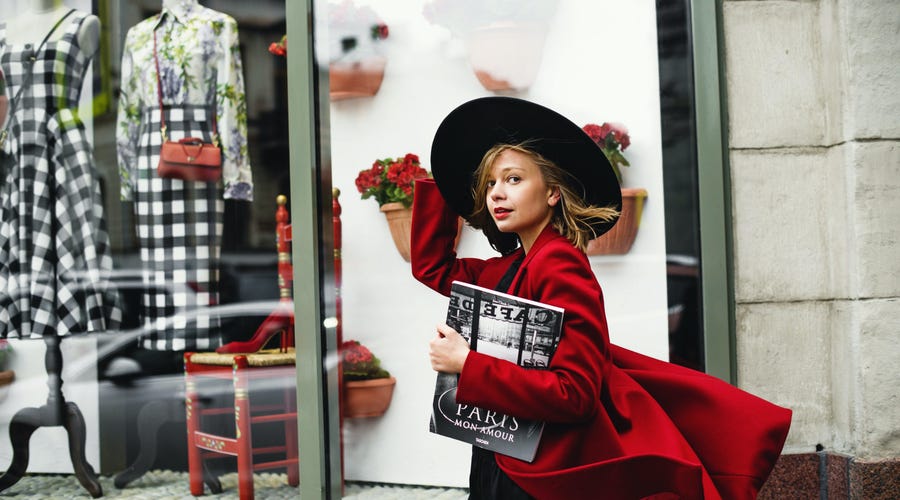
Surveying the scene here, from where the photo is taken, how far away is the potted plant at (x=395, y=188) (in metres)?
3.48

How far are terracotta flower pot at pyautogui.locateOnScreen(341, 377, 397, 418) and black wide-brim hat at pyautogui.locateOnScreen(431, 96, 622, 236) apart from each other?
61.9 inches

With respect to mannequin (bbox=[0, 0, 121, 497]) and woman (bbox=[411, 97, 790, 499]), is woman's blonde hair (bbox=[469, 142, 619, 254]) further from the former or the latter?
mannequin (bbox=[0, 0, 121, 497])

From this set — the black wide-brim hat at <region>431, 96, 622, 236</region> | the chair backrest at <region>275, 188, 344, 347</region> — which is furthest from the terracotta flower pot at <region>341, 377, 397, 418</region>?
the black wide-brim hat at <region>431, 96, 622, 236</region>

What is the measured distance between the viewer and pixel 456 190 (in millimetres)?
2094

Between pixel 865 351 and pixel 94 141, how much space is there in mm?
3479

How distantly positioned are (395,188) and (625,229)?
38.7 inches

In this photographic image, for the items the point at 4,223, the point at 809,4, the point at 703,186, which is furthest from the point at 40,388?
the point at 809,4

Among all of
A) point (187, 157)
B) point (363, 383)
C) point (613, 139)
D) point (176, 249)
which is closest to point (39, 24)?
point (187, 157)

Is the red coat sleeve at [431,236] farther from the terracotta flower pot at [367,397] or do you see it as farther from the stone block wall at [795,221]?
the stone block wall at [795,221]

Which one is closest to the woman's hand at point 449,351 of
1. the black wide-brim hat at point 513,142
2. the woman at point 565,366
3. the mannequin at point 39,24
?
the woman at point 565,366

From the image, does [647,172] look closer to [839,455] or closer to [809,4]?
[809,4]

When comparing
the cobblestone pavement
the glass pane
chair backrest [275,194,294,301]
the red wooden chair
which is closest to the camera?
the glass pane

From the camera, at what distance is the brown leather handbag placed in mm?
3643

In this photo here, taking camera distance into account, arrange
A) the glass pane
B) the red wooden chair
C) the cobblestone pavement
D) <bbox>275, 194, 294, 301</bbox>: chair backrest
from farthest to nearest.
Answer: <bbox>275, 194, 294, 301</bbox>: chair backrest → the red wooden chair → the cobblestone pavement → the glass pane
